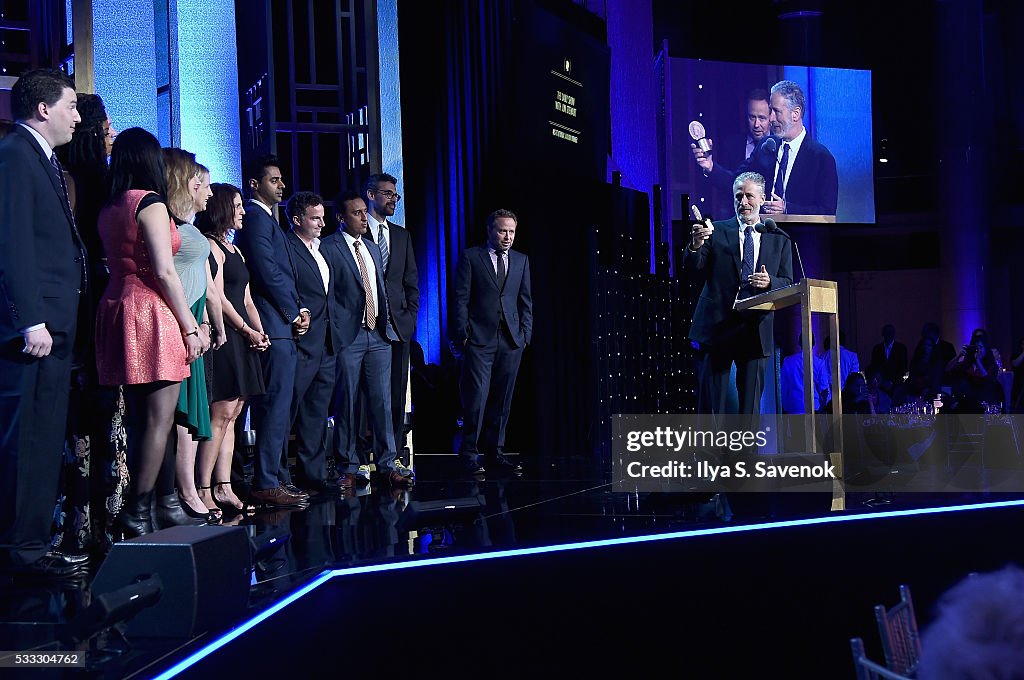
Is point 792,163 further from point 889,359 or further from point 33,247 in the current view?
point 33,247

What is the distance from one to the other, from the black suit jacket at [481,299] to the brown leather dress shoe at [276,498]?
1723 millimetres

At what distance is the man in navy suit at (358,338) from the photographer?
511 centimetres

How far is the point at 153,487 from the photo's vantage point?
328 centimetres


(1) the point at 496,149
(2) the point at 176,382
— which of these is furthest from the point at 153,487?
(1) the point at 496,149

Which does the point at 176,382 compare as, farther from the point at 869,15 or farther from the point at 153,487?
the point at 869,15

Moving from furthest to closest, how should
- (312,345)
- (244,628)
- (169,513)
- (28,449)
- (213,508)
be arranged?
(312,345), (213,508), (169,513), (28,449), (244,628)

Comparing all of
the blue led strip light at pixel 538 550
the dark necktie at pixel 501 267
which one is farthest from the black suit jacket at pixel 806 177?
the blue led strip light at pixel 538 550

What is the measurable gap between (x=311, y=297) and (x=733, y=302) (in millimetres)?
1896

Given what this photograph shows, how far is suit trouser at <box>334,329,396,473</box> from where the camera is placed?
16.8 feet

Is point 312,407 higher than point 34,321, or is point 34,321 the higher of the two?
point 34,321

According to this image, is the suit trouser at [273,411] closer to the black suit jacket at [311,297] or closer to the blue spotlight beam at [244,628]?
the black suit jacket at [311,297]

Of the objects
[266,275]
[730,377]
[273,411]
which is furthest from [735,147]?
[273,411]

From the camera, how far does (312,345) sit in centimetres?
483

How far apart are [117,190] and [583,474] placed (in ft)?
10.9
